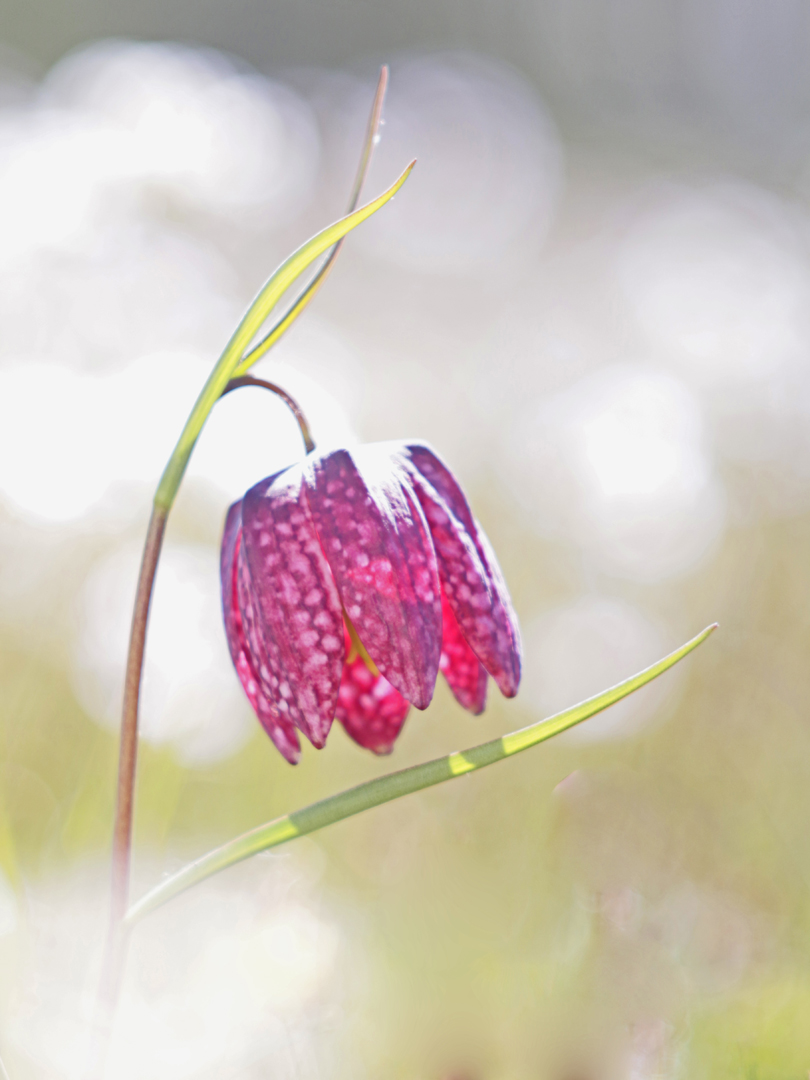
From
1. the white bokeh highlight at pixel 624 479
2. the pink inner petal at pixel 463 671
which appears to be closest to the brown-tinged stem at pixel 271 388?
the pink inner petal at pixel 463 671

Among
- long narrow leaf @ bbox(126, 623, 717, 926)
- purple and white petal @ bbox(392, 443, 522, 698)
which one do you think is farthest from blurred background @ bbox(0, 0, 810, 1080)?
long narrow leaf @ bbox(126, 623, 717, 926)

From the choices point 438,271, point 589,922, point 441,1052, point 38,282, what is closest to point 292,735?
point 441,1052

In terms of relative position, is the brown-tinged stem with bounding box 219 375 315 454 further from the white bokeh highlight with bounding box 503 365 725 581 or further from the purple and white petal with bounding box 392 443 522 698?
the white bokeh highlight with bounding box 503 365 725 581

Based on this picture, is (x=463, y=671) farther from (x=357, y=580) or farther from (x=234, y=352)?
(x=234, y=352)

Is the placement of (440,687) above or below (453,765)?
below

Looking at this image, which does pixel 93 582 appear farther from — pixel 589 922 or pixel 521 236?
pixel 521 236

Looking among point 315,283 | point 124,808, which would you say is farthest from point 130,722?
point 315,283

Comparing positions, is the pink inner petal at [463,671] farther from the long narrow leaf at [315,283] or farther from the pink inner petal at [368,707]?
the long narrow leaf at [315,283]
